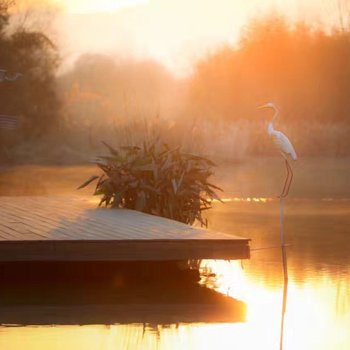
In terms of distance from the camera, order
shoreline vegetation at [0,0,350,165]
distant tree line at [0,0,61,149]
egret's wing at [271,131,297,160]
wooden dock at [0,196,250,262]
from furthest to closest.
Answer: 1. distant tree line at [0,0,61,149]
2. shoreline vegetation at [0,0,350,165]
3. egret's wing at [271,131,297,160]
4. wooden dock at [0,196,250,262]

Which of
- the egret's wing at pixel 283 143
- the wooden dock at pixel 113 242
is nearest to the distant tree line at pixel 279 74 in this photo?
the egret's wing at pixel 283 143

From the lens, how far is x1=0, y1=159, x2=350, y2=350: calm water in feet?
26.7

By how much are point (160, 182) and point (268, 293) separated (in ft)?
10.1

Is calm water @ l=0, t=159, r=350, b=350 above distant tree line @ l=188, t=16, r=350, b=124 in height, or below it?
below

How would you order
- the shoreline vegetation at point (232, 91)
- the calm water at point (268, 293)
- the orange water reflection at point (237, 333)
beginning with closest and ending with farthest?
the orange water reflection at point (237, 333)
the calm water at point (268, 293)
the shoreline vegetation at point (232, 91)

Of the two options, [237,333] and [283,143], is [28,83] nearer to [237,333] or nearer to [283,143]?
[283,143]

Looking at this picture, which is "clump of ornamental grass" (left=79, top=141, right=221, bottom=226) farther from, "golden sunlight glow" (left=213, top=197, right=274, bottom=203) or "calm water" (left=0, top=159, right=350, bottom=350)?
"golden sunlight glow" (left=213, top=197, right=274, bottom=203)

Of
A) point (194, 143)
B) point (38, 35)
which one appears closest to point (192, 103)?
point (38, 35)

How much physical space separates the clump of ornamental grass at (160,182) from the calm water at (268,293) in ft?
2.56

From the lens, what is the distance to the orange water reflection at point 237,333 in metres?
8.04

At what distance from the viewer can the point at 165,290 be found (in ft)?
33.8

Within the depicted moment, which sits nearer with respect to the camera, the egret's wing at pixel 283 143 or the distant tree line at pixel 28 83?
the egret's wing at pixel 283 143

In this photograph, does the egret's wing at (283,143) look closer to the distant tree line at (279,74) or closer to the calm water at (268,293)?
the calm water at (268,293)

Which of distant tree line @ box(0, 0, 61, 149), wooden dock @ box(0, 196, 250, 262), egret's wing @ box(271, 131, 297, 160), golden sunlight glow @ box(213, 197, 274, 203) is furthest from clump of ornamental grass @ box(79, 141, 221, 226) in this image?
distant tree line @ box(0, 0, 61, 149)
